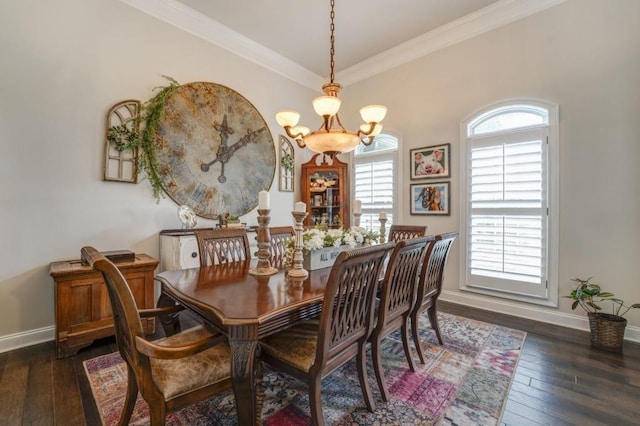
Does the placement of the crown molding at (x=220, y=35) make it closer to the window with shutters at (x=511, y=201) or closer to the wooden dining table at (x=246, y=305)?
the window with shutters at (x=511, y=201)

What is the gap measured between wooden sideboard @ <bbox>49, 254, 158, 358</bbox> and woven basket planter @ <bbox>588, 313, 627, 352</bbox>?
4.08m

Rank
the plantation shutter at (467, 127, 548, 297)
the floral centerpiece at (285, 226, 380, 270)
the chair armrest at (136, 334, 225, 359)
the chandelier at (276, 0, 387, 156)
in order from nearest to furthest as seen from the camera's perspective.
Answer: the chair armrest at (136, 334, 225, 359)
the floral centerpiece at (285, 226, 380, 270)
the chandelier at (276, 0, 387, 156)
the plantation shutter at (467, 127, 548, 297)

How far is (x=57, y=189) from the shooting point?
2.67 m

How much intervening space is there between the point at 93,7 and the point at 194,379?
3.55m

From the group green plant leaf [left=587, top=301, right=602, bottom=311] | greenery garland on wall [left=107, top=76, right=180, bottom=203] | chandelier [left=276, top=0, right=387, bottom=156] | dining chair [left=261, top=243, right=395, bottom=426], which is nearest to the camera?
dining chair [left=261, top=243, right=395, bottom=426]

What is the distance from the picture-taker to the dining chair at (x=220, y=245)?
2400mm

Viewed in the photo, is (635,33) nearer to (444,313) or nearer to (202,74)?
(444,313)

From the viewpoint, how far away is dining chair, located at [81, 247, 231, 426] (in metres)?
1.18

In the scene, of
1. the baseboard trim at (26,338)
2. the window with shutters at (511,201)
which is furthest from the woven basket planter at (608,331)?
the baseboard trim at (26,338)

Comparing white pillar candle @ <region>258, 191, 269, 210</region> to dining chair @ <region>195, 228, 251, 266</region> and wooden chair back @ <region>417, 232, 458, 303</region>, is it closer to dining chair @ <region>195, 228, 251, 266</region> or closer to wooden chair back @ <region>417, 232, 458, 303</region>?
dining chair @ <region>195, 228, 251, 266</region>

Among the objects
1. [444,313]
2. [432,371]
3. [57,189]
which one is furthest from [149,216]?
[444,313]

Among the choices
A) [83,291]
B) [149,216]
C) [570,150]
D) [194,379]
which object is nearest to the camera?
[194,379]

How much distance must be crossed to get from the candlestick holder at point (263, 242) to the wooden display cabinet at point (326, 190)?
268 centimetres

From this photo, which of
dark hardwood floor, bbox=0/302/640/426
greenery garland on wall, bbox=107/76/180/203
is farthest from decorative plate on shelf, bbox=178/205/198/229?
dark hardwood floor, bbox=0/302/640/426
